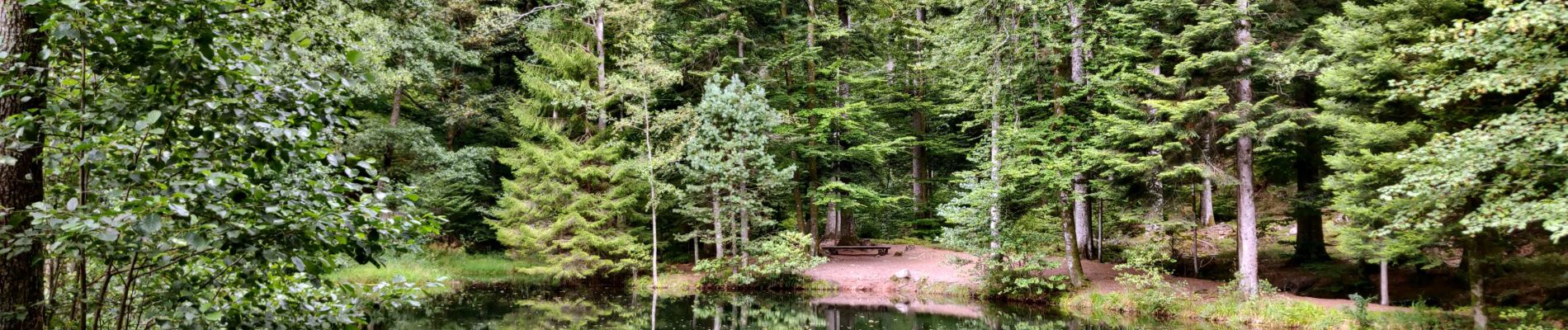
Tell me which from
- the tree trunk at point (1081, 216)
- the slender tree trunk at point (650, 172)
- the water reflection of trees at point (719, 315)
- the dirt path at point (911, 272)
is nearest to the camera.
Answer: the water reflection of trees at point (719, 315)

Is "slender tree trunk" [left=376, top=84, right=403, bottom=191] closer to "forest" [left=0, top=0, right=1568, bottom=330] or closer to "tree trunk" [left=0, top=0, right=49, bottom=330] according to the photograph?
"forest" [left=0, top=0, right=1568, bottom=330]

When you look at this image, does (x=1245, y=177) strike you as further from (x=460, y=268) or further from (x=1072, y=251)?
(x=460, y=268)

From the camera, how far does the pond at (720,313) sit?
13398 millimetres

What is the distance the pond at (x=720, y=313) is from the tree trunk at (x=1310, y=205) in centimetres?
528

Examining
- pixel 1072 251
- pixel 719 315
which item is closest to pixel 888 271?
pixel 1072 251

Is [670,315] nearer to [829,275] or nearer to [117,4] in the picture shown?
[829,275]

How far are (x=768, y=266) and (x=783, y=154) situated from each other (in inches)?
153

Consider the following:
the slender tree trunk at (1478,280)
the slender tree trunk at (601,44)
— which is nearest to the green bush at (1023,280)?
the slender tree trunk at (1478,280)

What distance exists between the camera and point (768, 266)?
18.9m

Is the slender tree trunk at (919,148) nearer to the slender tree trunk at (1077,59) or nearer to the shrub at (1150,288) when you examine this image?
the slender tree trunk at (1077,59)

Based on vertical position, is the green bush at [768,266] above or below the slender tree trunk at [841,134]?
below

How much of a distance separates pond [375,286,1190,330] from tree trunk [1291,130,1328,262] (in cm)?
528

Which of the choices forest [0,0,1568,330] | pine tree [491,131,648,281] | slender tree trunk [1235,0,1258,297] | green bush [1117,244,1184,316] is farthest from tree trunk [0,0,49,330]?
pine tree [491,131,648,281]

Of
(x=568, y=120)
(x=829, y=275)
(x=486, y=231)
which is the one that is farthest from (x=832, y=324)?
(x=486, y=231)
